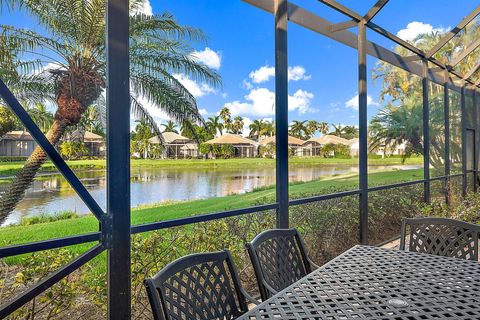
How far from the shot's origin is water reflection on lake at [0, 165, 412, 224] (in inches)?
87.0

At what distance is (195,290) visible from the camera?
1.48m

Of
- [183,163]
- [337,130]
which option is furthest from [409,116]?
[183,163]

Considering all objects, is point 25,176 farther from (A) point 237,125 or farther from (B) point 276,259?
(A) point 237,125

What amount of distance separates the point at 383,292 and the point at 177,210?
2094mm

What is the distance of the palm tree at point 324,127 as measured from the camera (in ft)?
15.3

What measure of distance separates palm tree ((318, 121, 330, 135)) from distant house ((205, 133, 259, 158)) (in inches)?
56.5

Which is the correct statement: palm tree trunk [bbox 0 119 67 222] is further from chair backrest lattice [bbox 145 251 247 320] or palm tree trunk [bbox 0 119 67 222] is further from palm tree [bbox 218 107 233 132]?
palm tree [bbox 218 107 233 132]

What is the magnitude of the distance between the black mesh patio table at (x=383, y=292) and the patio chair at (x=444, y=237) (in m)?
0.41

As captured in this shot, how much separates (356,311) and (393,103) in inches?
291

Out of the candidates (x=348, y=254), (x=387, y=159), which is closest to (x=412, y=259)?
(x=348, y=254)

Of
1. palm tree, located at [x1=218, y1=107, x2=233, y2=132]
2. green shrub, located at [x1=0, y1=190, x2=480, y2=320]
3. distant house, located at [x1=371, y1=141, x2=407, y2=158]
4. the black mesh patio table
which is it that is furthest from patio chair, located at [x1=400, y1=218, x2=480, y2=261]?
distant house, located at [x1=371, y1=141, x2=407, y2=158]

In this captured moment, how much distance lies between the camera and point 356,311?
1.35m

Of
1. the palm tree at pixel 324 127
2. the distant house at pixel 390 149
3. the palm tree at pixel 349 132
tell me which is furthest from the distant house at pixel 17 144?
the distant house at pixel 390 149

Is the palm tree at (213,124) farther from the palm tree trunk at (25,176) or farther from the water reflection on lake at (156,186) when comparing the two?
the palm tree trunk at (25,176)
